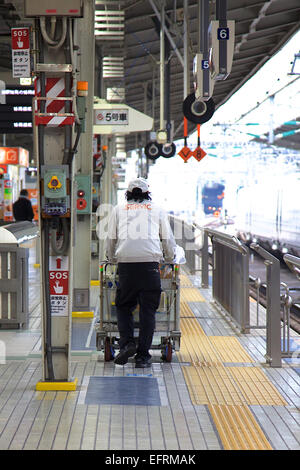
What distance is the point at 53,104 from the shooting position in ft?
20.8

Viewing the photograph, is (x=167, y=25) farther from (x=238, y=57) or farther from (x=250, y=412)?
(x=250, y=412)

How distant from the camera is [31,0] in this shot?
6070mm

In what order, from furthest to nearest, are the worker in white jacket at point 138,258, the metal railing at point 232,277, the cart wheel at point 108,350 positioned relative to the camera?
the metal railing at point 232,277 → the cart wheel at point 108,350 → the worker in white jacket at point 138,258

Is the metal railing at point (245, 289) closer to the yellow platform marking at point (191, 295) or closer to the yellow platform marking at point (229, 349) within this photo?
the yellow platform marking at point (229, 349)

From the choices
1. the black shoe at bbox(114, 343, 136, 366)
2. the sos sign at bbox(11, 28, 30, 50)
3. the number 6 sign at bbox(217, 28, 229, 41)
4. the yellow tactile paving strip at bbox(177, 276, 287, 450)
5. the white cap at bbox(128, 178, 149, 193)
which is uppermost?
the sos sign at bbox(11, 28, 30, 50)

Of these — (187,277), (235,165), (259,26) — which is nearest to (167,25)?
(259,26)

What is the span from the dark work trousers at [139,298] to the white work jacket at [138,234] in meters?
0.10

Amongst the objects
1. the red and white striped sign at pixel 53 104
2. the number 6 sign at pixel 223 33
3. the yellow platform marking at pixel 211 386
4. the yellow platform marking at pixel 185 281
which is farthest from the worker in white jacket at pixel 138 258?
the yellow platform marking at pixel 185 281

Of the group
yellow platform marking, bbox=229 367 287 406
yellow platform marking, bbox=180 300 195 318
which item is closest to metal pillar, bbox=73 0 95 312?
yellow platform marking, bbox=180 300 195 318

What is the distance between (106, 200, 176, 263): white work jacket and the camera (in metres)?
7.14

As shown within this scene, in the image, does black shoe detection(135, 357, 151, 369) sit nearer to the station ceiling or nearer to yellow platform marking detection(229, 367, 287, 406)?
yellow platform marking detection(229, 367, 287, 406)

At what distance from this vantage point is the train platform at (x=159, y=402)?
5.02 meters

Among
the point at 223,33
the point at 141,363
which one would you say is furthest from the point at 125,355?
the point at 223,33

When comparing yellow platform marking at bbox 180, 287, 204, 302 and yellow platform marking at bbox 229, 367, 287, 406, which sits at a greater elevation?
yellow platform marking at bbox 229, 367, 287, 406
